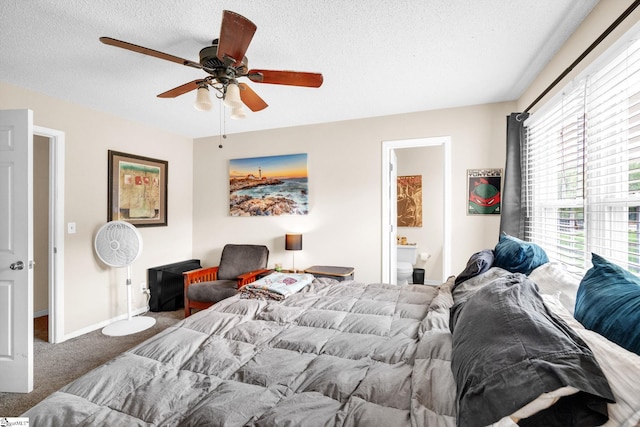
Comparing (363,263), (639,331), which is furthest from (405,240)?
(639,331)

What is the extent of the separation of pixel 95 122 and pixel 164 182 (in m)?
1.06

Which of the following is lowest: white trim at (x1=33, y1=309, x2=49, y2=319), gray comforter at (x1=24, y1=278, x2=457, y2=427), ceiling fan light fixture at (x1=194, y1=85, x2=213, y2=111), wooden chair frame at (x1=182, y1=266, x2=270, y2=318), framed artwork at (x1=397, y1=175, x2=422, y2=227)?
white trim at (x1=33, y1=309, x2=49, y2=319)

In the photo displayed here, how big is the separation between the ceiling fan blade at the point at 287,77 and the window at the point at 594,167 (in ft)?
5.09

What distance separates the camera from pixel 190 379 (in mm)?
1147

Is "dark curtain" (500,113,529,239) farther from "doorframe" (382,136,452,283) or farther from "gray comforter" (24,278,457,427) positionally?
"gray comforter" (24,278,457,427)

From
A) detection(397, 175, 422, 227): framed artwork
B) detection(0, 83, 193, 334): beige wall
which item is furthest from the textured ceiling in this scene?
detection(397, 175, 422, 227): framed artwork

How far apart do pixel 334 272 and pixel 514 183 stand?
2049 millimetres

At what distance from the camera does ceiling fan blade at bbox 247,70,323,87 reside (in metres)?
1.87

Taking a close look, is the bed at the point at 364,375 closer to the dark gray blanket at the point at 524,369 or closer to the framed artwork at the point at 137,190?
the dark gray blanket at the point at 524,369

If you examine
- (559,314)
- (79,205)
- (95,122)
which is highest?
(95,122)

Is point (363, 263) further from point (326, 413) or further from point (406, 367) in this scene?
point (326, 413)

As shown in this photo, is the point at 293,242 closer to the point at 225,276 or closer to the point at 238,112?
the point at 225,276

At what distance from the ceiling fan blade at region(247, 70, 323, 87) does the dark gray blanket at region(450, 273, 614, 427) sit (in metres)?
1.61

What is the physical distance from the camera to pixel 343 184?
3.80 metres
